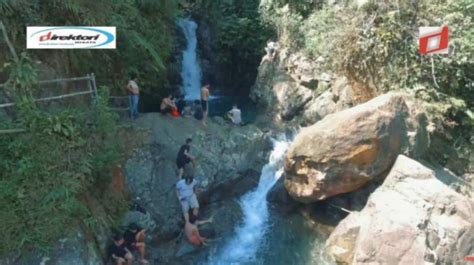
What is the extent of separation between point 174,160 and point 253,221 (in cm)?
274

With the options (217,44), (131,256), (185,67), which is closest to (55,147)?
(131,256)

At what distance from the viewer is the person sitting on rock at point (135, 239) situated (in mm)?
9719

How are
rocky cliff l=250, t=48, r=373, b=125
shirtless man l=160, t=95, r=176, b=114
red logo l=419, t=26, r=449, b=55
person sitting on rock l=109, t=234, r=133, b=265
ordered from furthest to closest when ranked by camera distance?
rocky cliff l=250, t=48, r=373, b=125 → shirtless man l=160, t=95, r=176, b=114 → red logo l=419, t=26, r=449, b=55 → person sitting on rock l=109, t=234, r=133, b=265

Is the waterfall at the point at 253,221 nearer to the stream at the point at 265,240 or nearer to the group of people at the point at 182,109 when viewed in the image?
the stream at the point at 265,240

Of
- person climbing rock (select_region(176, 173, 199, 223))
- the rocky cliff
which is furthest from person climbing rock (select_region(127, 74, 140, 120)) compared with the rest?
the rocky cliff

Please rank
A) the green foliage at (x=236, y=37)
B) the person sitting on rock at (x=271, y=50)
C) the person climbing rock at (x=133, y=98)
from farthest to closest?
the green foliage at (x=236, y=37) < the person sitting on rock at (x=271, y=50) < the person climbing rock at (x=133, y=98)

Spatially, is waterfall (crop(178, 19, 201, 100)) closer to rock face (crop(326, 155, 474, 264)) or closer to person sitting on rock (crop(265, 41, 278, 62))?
person sitting on rock (crop(265, 41, 278, 62))

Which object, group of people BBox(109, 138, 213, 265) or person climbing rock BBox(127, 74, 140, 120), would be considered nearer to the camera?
group of people BBox(109, 138, 213, 265)

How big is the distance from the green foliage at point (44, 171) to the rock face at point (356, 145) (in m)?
4.90

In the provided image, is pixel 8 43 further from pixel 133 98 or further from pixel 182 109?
pixel 182 109

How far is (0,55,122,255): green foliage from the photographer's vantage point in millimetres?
8266

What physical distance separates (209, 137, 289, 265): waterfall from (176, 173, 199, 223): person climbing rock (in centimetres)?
125

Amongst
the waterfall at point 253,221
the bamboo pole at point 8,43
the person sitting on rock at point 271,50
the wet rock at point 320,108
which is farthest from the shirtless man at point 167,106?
the person sitting on rock at point 271,50

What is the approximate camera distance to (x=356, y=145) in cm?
1053
